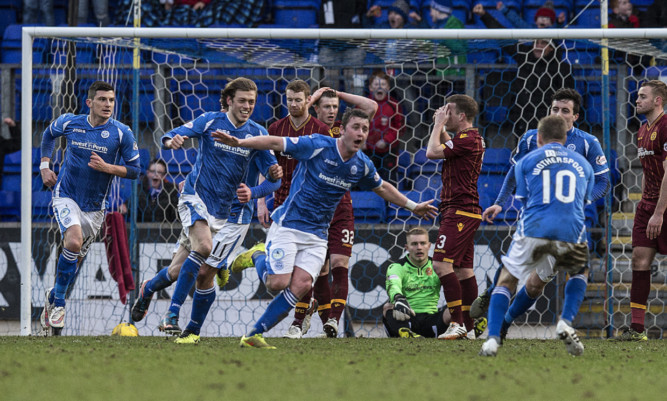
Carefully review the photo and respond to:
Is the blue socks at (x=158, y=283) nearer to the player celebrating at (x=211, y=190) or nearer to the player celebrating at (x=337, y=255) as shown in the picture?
the player celebrating at (x=211, y=190)

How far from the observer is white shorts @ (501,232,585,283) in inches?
232

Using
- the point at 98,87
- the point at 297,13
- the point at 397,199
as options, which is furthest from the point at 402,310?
the point at 297,13

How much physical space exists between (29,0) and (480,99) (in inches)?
282

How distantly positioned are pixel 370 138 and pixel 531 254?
4731 millimetres

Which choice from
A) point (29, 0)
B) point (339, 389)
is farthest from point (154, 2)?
point (339, 389)

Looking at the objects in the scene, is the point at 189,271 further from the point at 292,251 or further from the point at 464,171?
the point at 464,171

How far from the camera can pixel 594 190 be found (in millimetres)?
7344

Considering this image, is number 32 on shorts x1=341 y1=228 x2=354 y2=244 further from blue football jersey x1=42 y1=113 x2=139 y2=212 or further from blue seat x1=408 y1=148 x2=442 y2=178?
blue seat x1=408 y1=148 x2=442 y2=178

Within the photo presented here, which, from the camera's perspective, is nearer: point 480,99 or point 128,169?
point 128,169

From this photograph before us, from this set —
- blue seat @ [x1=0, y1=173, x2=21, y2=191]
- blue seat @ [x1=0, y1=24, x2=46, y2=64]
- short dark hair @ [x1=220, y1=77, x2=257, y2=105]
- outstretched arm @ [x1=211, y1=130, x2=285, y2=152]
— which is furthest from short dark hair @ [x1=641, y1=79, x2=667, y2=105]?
blue seat @ [x1=0, y1=24, x2=46, y2=64]

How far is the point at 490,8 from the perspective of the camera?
513 inches

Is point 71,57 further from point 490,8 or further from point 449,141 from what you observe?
point 490,8

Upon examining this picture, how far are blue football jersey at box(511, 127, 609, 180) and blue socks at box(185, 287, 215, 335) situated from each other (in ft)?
9.24

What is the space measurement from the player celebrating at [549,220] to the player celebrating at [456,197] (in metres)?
2.01
